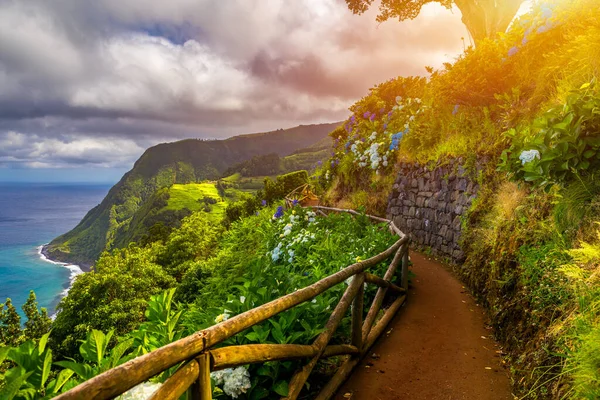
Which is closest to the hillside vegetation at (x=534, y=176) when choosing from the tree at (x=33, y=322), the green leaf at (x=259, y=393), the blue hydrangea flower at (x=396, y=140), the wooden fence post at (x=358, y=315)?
the blue hydrangea flower at (x=396, y=140)

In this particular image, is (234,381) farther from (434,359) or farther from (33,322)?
(33,322)

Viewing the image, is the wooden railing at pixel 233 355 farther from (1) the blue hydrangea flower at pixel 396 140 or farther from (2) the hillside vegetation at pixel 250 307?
(1) the blue hydrangea flower at pixel 396 140

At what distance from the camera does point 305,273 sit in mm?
7184

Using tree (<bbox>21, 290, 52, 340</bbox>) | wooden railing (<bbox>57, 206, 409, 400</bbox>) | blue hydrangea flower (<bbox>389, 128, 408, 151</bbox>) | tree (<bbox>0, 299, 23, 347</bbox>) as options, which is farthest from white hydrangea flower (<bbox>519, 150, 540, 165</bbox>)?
tree (<bbox>21, 290, 52, 340</bbox>)

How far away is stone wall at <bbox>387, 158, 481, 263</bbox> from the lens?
862 cm

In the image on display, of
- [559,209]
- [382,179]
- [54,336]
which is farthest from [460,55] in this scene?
[54,336]

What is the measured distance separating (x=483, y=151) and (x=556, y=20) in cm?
286

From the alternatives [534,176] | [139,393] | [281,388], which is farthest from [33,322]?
[534,176]

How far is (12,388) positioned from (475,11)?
1834 centimetres

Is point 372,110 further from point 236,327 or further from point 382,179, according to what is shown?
point 236,327

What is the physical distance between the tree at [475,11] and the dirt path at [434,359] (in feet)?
40.6

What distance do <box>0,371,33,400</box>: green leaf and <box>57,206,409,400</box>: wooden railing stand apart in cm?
30

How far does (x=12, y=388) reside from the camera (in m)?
1.53

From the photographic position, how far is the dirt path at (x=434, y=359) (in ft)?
13.1
